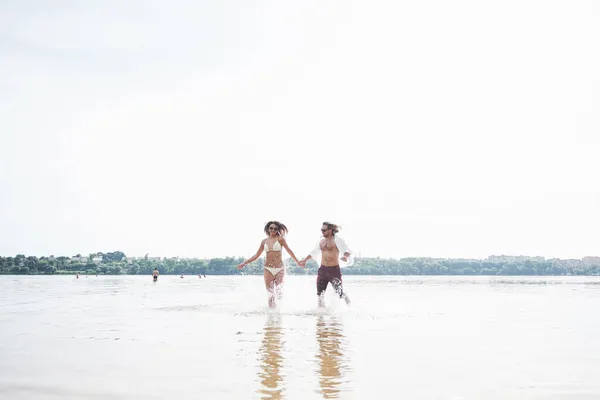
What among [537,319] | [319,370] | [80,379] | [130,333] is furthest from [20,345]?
[537,319]

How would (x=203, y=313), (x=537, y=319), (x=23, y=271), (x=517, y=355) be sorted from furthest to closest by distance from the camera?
1. (x=23, y=271)
2. (x=203, y=313)
3. (x=537, y=319)
4. (x=517, y=355)

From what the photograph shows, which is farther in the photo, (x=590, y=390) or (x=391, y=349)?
(x=391, y=349)

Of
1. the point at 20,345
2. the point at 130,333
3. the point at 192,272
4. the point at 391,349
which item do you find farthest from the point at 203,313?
the point at 192,272

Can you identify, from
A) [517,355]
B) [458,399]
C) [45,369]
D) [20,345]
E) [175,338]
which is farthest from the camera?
[175,338]

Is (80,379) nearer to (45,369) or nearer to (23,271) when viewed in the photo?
(45,369)

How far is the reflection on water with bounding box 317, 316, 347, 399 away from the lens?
6.45 metres

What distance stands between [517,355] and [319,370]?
300cm

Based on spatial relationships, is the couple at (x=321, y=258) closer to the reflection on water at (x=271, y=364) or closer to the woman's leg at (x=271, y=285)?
the woman's leg at (x=271, y=285)

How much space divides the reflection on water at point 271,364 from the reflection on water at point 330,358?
0.43 metres

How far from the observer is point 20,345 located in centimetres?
977

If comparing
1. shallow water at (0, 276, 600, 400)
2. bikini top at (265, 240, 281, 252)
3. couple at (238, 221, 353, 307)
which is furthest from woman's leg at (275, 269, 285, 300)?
shallow water at (0, 276, 600, 400)

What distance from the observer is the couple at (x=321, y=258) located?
17.0 meters

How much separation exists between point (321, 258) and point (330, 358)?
894 cm

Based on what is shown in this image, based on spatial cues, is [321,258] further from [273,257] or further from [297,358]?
[297,358]
